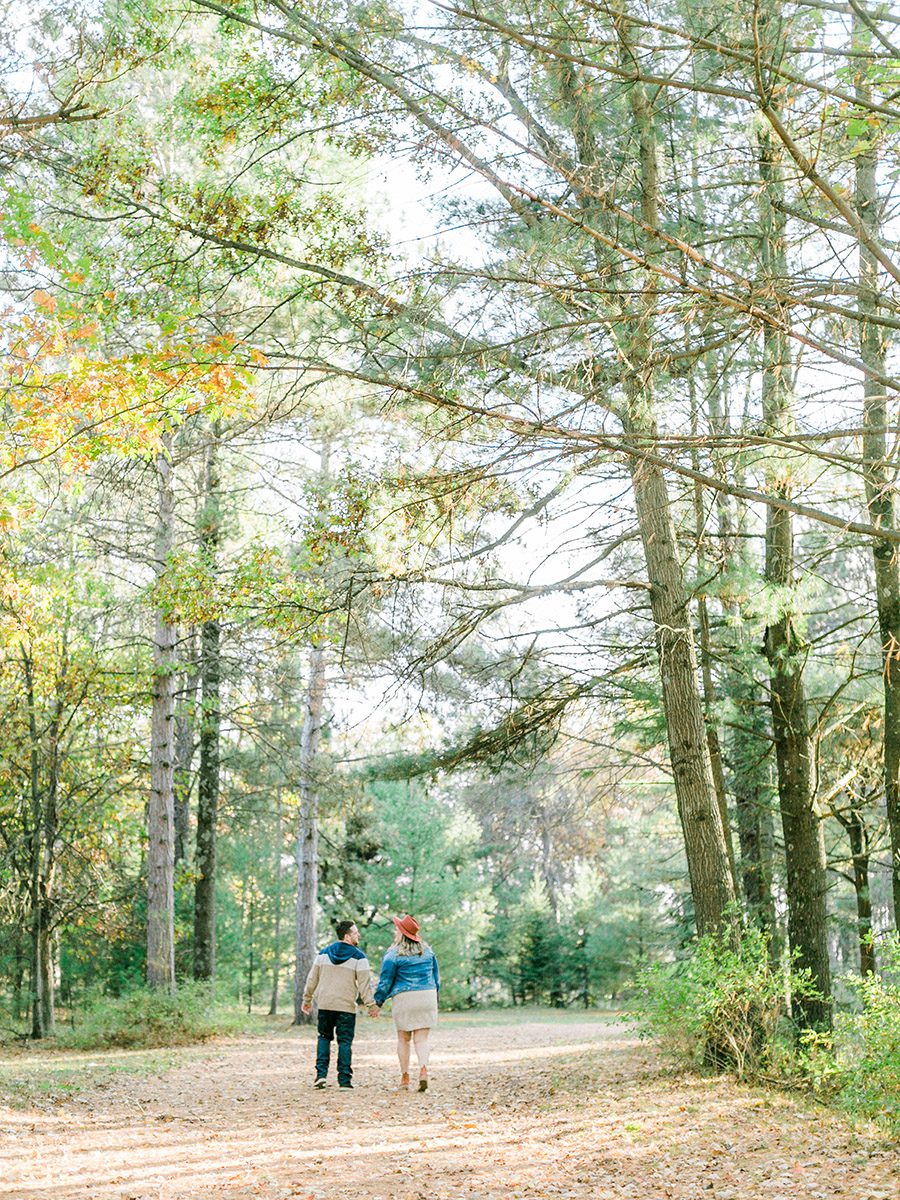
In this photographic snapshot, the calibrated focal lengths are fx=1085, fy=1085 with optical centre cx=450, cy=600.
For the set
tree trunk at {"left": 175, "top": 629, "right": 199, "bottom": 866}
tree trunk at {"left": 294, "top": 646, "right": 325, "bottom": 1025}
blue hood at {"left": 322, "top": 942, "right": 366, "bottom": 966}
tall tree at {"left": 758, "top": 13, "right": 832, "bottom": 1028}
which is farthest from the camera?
tree trunk at {"left": 294, "top": 646, "right": 325, "bottom": 1025}

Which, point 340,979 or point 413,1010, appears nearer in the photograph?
point 413,1010

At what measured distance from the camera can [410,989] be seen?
10164mm

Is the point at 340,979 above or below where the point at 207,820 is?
below

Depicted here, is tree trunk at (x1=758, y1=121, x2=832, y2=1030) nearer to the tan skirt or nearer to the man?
the tan skirt

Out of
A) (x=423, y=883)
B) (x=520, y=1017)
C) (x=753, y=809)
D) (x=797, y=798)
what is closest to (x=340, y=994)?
(x=797, y=798)

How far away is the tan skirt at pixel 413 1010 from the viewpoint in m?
10.1

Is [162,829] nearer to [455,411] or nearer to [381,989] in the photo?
[381,989]

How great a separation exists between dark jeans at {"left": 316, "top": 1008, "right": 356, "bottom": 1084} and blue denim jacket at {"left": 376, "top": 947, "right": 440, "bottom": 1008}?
0.46 metres

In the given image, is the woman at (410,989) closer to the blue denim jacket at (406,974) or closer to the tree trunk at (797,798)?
the blue denim jacket at (406,974)

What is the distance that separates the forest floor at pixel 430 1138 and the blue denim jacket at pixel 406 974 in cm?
93

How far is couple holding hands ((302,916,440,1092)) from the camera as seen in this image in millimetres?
10141

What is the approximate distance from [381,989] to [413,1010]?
37 centimetres

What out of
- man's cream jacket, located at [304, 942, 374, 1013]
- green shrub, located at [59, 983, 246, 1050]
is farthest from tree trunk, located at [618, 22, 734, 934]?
green shrub, located at [59, 983, 246, 1050]

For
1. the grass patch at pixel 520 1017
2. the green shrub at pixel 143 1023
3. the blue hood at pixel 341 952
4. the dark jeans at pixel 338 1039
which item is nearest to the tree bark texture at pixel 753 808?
the blue hood at pixel 341 952
